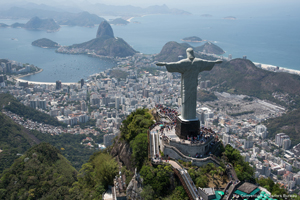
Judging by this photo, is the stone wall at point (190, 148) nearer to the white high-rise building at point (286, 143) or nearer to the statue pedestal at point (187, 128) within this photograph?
the statue pedestal at point (187, 128)

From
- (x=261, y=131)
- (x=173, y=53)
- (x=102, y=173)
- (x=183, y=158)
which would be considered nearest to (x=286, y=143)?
(x=261, y=131)

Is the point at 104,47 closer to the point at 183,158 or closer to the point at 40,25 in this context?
the point at 40,25

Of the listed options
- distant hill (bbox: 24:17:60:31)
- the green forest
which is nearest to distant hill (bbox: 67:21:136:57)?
distant hill (bbox: 24:17:60:31)

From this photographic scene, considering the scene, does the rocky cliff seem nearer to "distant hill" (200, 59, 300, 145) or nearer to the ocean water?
"distant hill" (200, 59, 300, 145)

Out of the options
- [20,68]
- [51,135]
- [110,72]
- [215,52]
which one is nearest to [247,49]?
[215,52]

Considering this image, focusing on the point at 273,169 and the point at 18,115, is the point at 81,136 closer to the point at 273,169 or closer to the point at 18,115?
the point at 18,115
